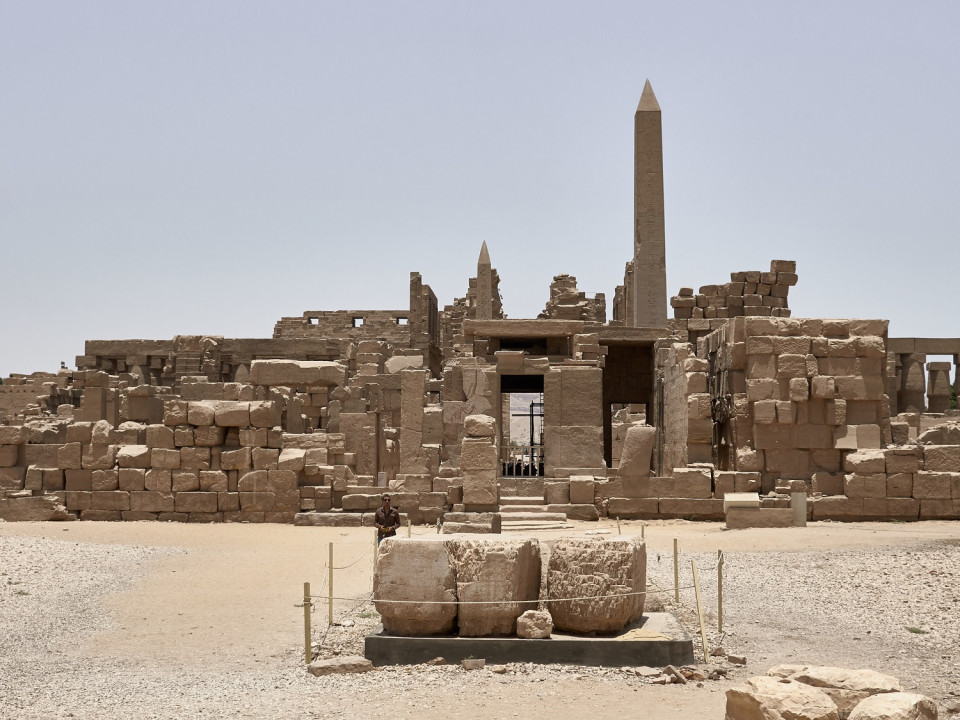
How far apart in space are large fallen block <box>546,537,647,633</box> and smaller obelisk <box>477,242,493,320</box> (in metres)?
28.4

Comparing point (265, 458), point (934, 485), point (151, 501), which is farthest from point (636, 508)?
point (151, 501)

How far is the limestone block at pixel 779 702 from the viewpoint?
5980 mm

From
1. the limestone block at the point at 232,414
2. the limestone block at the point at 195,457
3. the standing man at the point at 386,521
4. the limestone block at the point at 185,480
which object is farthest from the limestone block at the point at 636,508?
the limestone block at the point at 185,480

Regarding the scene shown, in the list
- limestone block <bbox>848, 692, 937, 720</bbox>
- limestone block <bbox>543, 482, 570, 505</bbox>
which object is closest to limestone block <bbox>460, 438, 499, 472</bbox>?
limestone block <bbox>543, 482, 570, 505</bbox>

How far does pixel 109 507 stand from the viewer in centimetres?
1747

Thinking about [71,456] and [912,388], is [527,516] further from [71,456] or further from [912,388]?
[912,388]

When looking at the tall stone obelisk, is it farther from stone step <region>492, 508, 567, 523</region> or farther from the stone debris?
the stone debris

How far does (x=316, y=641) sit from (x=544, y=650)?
6.83ft

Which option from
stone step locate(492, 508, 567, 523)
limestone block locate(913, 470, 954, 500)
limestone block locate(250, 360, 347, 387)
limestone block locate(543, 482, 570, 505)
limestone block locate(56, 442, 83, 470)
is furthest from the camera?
limestone block locate(250, 360, 347, 387)

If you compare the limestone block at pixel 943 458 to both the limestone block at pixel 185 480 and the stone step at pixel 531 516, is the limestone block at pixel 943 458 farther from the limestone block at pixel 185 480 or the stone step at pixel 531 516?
the limestone block at pixel 185 480

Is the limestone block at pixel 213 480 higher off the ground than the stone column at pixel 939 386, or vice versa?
the stone column at pixel 939 386

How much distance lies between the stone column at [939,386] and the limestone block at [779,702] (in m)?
29.6

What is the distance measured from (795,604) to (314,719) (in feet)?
→ 18.0

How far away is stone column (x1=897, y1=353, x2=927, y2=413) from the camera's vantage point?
32688 millimetres
